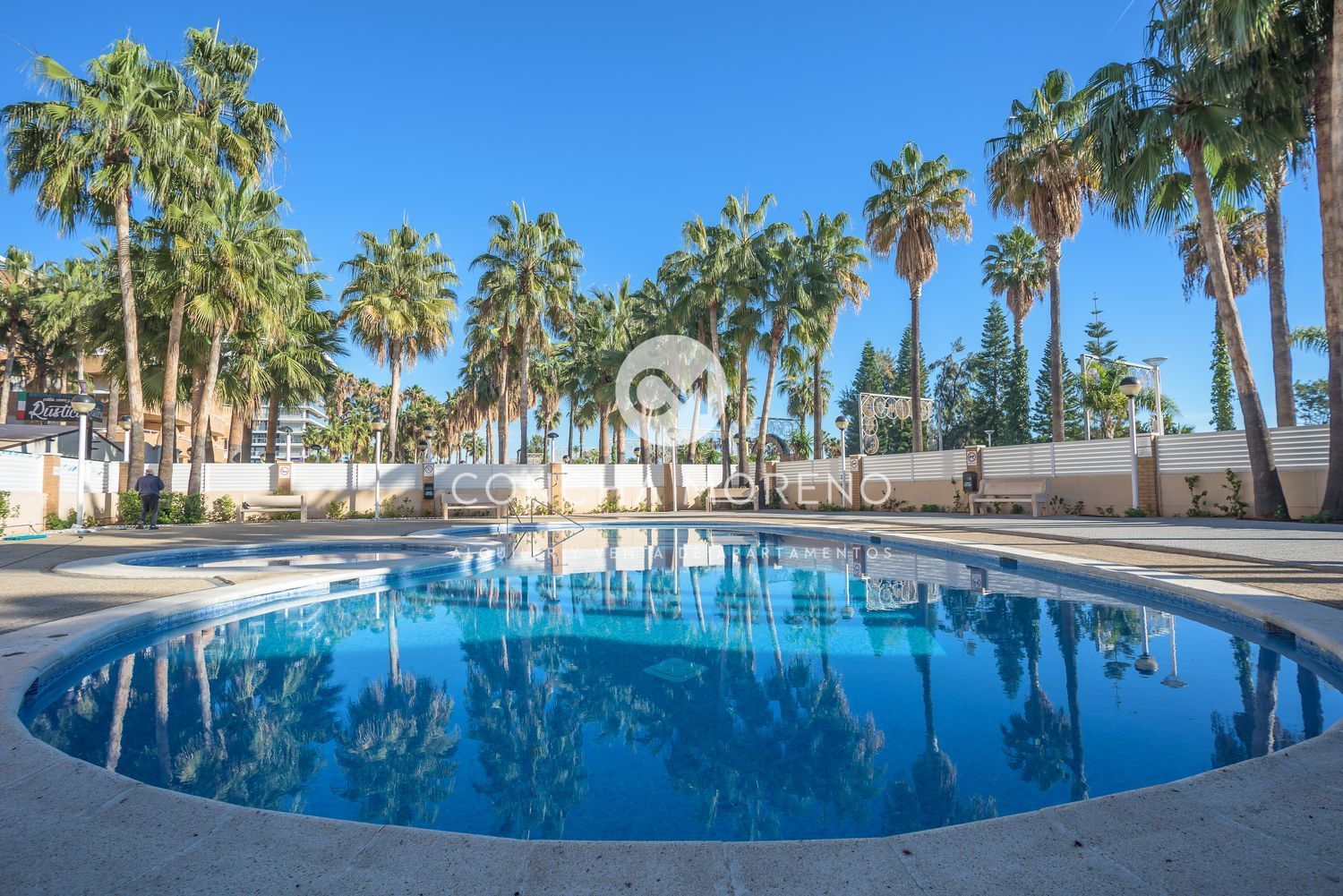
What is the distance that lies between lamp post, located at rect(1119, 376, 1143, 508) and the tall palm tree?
22903 millimetres

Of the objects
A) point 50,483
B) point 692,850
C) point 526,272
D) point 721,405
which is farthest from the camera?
point 721,405

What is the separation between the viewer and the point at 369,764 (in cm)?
372

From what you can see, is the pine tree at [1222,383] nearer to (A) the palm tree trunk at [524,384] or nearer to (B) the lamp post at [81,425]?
(A) the palm tree trunk at [524,384]

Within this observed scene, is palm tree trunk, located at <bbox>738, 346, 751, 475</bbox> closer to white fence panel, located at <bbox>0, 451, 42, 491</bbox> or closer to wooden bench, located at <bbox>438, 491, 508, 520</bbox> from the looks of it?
wooden bench, located at <bbox>438, 491, 508, 520</bbox>

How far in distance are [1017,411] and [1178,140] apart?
36413 mm

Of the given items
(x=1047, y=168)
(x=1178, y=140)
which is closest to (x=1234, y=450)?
(x=1178, y=140)

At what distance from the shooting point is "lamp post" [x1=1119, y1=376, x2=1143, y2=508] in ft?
50.3

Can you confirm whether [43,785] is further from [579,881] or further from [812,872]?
[812,872]

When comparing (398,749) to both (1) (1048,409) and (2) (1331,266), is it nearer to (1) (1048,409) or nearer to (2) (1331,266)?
(2) (1331,266)

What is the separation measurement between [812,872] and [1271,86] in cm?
1653

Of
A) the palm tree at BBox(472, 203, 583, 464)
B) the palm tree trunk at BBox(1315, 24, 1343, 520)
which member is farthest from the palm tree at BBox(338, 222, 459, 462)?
the palm tree trunk at BBox(1315, 24, 1343, 520)

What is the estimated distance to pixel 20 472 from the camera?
15.0 m

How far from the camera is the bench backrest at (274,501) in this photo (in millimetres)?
19547

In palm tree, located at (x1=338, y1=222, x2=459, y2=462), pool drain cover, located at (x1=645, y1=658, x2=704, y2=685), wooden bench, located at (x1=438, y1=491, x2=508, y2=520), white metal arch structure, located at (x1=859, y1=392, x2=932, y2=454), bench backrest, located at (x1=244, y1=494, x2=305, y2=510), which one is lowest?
pool drain cover, located at (x1=645, y1=658, x2=704, y2=685)
